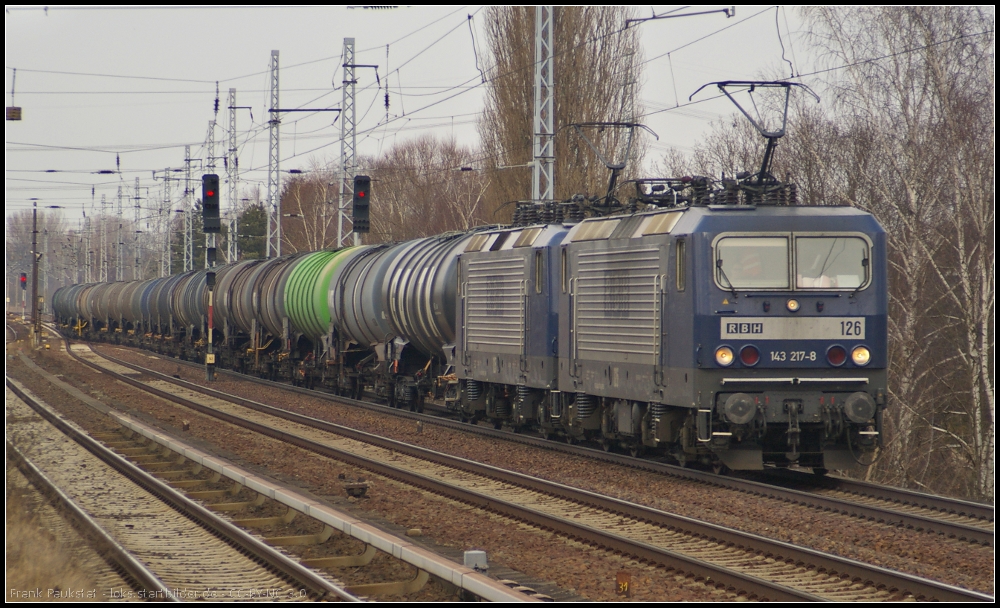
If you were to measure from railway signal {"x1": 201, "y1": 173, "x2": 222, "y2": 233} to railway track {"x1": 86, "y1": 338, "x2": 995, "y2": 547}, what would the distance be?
1600 cm

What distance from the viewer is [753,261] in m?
12.6

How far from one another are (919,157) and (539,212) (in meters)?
8.15

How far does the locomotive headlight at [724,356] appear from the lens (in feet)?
40.5

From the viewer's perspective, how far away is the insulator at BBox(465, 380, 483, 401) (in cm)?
1967

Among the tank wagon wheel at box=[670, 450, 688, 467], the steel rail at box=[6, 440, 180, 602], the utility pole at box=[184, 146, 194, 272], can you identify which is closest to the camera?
the steel rail at box=[6, 440, 180, 602]

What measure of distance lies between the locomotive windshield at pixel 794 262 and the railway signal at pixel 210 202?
736 inches

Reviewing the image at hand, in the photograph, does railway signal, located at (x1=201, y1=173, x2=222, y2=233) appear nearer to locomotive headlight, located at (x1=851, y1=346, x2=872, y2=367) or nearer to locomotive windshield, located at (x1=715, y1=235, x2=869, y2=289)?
locomotive windshield, located at (x1=715, y1=235, x2=869, y2=289)

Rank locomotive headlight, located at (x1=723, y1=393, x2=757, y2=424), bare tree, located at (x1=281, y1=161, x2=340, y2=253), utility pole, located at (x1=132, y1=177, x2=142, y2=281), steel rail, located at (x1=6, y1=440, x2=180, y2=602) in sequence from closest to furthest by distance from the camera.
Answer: steel rail, located at (x1=6, y1=440, x2=180, y2=602) → locomotive headlight, located at (x1=723, y1=393, x2=757, y2=424) → utility pole, located at (x1=132, y1=177, x2=142, y2=281) → bare tree, located at (x1=281, y1=161, x2=340, y2=253)

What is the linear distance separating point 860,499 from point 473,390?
881cm

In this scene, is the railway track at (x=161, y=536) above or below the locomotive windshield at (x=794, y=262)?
below

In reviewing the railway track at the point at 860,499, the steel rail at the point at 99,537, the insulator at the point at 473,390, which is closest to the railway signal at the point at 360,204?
the insulator at the point at 473,390

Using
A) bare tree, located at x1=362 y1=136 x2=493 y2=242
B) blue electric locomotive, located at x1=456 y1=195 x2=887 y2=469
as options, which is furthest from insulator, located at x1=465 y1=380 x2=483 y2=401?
bare tree, located at x1=362 y1=136 x2=493 y2=242

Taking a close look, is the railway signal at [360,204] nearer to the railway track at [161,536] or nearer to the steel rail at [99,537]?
the railway track at [161,536]

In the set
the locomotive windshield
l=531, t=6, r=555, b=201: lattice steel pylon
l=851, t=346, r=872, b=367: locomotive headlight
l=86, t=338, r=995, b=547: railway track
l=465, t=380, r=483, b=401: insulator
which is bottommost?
l=86, t=338, r=995, b=547: railway track
